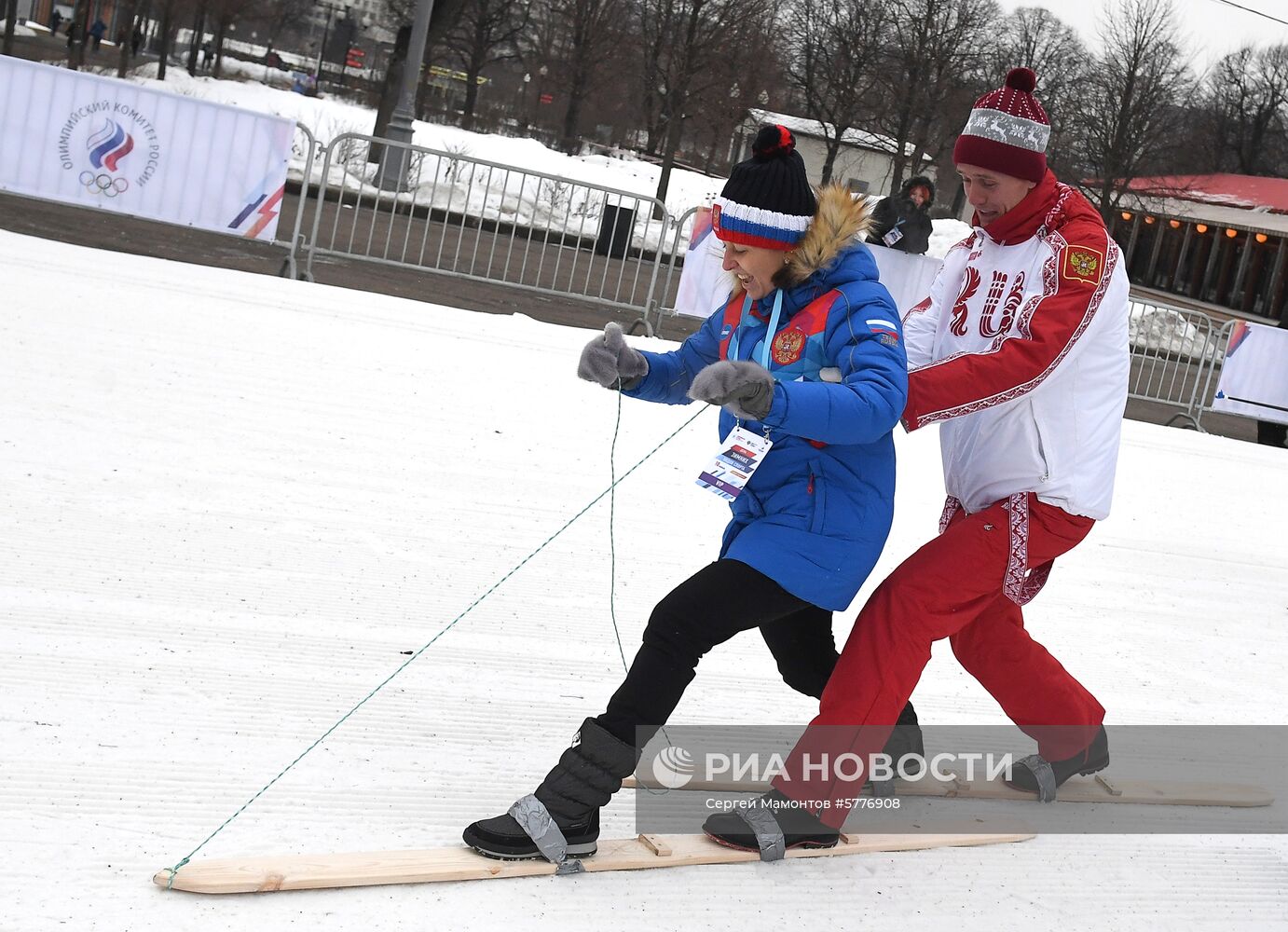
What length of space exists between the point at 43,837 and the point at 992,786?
2460 mm

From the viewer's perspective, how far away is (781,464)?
292 cm

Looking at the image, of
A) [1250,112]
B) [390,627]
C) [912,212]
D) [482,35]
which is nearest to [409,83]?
[912,212]

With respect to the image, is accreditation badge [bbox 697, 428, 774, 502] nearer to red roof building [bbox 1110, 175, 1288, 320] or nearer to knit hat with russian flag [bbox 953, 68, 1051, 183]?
knit hat with russian flag [bbox 953, 68, 1051, 183]

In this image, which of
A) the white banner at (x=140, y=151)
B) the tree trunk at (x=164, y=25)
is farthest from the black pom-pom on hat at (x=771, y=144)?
the tree trunk at (x=164, y=25)

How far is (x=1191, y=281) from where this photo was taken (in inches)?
1652

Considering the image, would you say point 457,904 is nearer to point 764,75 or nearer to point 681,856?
point 681,856

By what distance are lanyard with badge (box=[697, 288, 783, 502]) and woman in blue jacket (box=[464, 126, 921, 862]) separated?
0.03 ft

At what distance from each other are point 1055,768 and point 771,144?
1947 mm

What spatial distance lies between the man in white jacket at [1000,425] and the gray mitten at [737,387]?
0.46 m

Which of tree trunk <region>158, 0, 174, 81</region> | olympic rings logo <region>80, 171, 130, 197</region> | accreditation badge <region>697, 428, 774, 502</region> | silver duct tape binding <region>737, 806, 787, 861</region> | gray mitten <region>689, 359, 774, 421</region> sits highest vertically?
tree trunk <region>158, 0, 174, 81</region>

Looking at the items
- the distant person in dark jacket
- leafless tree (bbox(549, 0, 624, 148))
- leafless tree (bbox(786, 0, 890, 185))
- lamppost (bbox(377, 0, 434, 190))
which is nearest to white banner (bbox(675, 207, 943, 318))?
the distant person in dark jacket

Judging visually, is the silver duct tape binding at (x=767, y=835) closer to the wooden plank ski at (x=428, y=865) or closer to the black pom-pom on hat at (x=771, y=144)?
the wooden plank ski at (x=428, y=865)

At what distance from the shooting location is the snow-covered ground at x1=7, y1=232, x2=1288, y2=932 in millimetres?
2773

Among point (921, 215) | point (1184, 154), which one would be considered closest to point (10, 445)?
point (921, 215)
